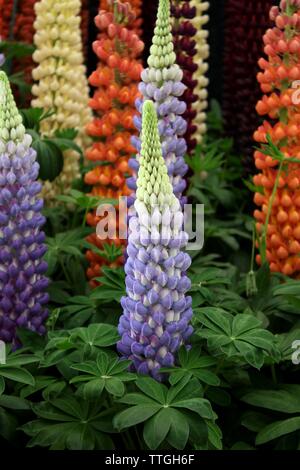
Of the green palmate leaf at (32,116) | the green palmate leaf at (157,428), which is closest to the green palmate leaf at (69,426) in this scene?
the green palmate leaf at (157,428)

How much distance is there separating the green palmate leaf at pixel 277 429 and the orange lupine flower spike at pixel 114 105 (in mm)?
766

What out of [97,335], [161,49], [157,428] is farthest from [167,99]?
[157,428]

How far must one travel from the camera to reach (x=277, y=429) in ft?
5.91

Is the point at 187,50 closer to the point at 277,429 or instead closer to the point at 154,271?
the point at 154,271

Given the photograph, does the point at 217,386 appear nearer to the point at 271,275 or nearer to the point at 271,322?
the point at 271,322

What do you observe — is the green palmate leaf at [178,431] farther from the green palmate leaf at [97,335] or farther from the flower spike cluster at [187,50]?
the flower spike cluster at [187,50]

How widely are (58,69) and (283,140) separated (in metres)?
0.72

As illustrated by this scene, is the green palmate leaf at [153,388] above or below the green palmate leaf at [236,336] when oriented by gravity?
below

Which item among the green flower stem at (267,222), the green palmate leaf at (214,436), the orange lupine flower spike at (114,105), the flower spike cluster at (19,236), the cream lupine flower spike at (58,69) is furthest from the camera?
the cream lupine flower spike at (58,69)

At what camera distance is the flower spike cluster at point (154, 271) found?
176cm

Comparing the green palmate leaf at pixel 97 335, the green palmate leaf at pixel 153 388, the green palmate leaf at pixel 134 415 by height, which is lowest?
the green palmate leaf at pixel 134 415

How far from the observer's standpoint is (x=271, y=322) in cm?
223

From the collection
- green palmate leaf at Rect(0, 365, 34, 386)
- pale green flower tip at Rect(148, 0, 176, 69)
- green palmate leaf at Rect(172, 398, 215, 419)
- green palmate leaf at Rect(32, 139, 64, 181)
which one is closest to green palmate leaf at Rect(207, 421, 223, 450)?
green palmate leaf at Rect(172, 398, 215, 419)
